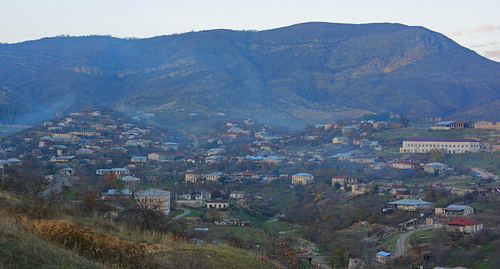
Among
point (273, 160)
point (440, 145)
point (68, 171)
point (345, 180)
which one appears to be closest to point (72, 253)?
point (345, 180)

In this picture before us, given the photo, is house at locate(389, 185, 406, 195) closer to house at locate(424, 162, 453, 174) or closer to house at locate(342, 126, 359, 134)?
house at locate(424, 162, 453, 174)

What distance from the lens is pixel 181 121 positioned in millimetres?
72000

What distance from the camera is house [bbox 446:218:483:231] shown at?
70.4 ft

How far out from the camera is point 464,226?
71.1ft

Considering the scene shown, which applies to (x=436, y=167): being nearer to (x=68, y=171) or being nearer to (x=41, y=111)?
(x=68, y=171)

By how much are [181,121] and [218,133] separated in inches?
338

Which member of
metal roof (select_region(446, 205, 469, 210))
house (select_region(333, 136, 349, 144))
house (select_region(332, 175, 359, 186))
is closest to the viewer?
metal roof (select_region(446, 205, 469, 210))

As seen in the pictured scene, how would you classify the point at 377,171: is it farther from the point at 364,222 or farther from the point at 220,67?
the point at 220,67

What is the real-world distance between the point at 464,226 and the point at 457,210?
11.9 feet

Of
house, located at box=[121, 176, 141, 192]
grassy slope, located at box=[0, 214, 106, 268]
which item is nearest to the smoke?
house, located at box=[121, 176, 141, 192]

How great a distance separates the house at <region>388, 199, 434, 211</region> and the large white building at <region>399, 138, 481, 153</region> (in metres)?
16.4

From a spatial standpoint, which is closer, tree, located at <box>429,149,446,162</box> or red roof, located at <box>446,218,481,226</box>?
red roof, located at <box>446,218,481,226</box>

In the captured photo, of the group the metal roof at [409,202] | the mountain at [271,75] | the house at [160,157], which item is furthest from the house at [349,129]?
the metal roof at [409,202]

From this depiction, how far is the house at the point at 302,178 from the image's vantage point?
126 ft
